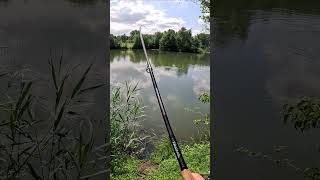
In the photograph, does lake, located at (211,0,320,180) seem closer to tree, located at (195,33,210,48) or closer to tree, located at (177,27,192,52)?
tree, located at (195,33,210,48)

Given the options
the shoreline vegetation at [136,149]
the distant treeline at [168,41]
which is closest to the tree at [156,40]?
the distant treeline at [168,41]

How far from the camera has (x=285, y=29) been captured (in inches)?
94.0

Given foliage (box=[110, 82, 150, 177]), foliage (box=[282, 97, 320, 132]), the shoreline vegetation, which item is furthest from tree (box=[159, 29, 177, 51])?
foliage (box=[282, 97, 320, 132])

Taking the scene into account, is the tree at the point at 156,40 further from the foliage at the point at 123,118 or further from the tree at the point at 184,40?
the foliage at the point at 123,118

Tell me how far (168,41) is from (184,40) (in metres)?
0.62

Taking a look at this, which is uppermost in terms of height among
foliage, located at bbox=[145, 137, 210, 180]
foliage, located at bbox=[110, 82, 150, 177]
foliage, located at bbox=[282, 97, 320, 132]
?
foliage, located at bbox=[282, 97, 320, 132]

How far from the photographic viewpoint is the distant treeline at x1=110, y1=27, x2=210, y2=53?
4.10m

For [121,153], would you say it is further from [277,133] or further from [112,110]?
[277,133]

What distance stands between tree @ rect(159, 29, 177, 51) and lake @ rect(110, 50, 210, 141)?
0.30 ft

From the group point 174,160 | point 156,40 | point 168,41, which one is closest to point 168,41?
point 168,41

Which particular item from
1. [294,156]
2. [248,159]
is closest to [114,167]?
[248,159]

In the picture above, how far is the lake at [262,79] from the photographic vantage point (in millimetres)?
2352

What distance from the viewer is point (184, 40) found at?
5004 mm

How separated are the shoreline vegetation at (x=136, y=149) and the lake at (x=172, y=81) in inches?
8.4
